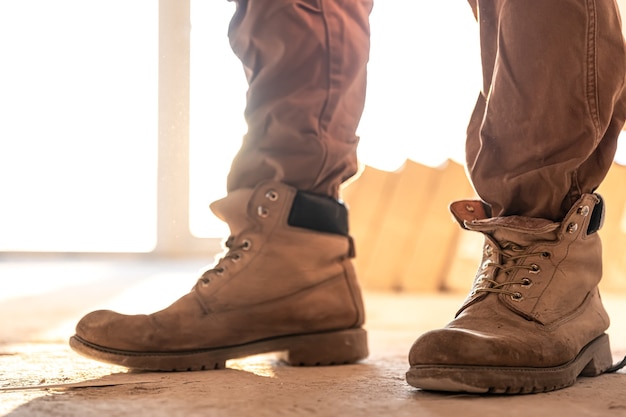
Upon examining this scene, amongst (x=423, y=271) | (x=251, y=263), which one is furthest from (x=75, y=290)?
(x=251, y=263)

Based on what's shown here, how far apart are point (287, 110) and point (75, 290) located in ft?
5.59

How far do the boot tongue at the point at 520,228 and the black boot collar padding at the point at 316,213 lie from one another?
0.85ft

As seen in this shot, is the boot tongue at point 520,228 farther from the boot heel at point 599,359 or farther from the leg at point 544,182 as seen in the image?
the boot heel at point 599,359

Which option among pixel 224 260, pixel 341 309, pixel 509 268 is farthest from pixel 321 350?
pixel 509 268

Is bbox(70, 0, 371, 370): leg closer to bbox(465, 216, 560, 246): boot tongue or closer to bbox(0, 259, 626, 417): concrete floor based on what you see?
bbox(0, 259, 626, 417): concrete floor

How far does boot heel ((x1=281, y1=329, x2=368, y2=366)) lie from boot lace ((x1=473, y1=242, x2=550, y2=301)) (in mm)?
251

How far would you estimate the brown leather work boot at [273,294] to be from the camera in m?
1.04

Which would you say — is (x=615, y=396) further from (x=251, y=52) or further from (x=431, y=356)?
(x=251, y=52)

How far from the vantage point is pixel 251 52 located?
1.11 meters

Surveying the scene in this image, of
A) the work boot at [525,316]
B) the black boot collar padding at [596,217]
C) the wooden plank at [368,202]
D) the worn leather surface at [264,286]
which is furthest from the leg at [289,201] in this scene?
the wooden plank at [368,202]

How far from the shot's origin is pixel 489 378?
779mm

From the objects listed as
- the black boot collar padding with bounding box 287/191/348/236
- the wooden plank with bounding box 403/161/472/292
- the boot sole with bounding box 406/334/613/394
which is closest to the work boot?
the boot sole with bounding box 406/334/613/394

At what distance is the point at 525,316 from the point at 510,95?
0.24m

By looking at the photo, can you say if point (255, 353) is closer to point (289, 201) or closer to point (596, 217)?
point (289, 201)
